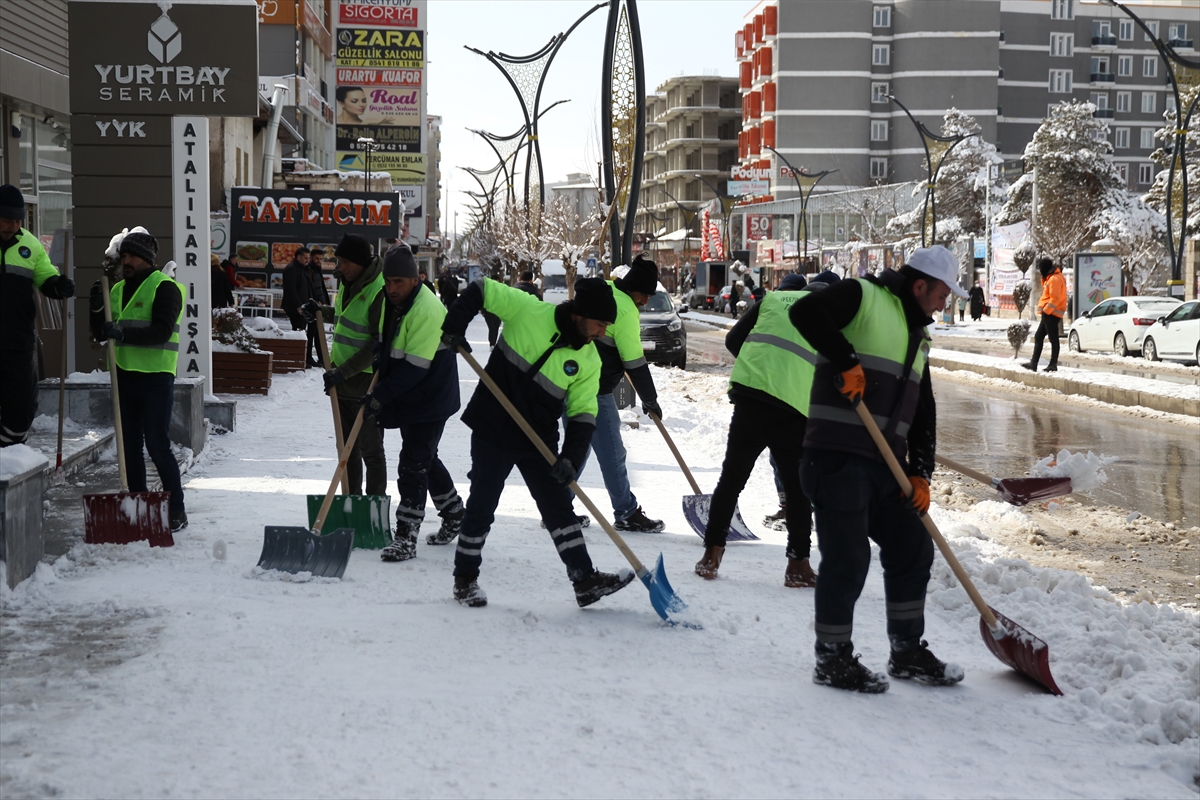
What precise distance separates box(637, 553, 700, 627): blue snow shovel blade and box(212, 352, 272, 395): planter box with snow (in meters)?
9.24

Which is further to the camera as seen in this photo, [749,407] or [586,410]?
[749,407]

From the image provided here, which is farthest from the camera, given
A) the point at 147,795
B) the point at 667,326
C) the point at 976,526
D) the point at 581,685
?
the point at 667,326

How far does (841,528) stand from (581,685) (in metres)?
1.06

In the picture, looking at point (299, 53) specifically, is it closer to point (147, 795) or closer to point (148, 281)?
point (148, 281)

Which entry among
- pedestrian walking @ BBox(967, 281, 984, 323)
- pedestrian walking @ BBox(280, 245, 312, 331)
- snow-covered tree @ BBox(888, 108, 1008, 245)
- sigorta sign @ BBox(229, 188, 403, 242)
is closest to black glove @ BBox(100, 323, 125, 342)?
pedestrian walking @ BBox(280, 245, 312, 331)

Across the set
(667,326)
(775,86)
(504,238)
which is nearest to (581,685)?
(667,326)

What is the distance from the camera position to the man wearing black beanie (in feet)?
23.1

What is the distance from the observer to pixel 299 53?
147ft

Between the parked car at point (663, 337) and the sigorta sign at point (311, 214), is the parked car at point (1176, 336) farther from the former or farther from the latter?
the sigorta sign at point (311, 214)

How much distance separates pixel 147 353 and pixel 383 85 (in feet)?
179

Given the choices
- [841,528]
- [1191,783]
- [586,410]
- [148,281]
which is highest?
[148,281]

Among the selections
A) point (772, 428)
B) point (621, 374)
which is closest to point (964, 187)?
point (621, 374)

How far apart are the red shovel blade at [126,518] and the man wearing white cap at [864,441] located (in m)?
3.40

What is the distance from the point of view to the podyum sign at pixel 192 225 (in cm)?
1025
